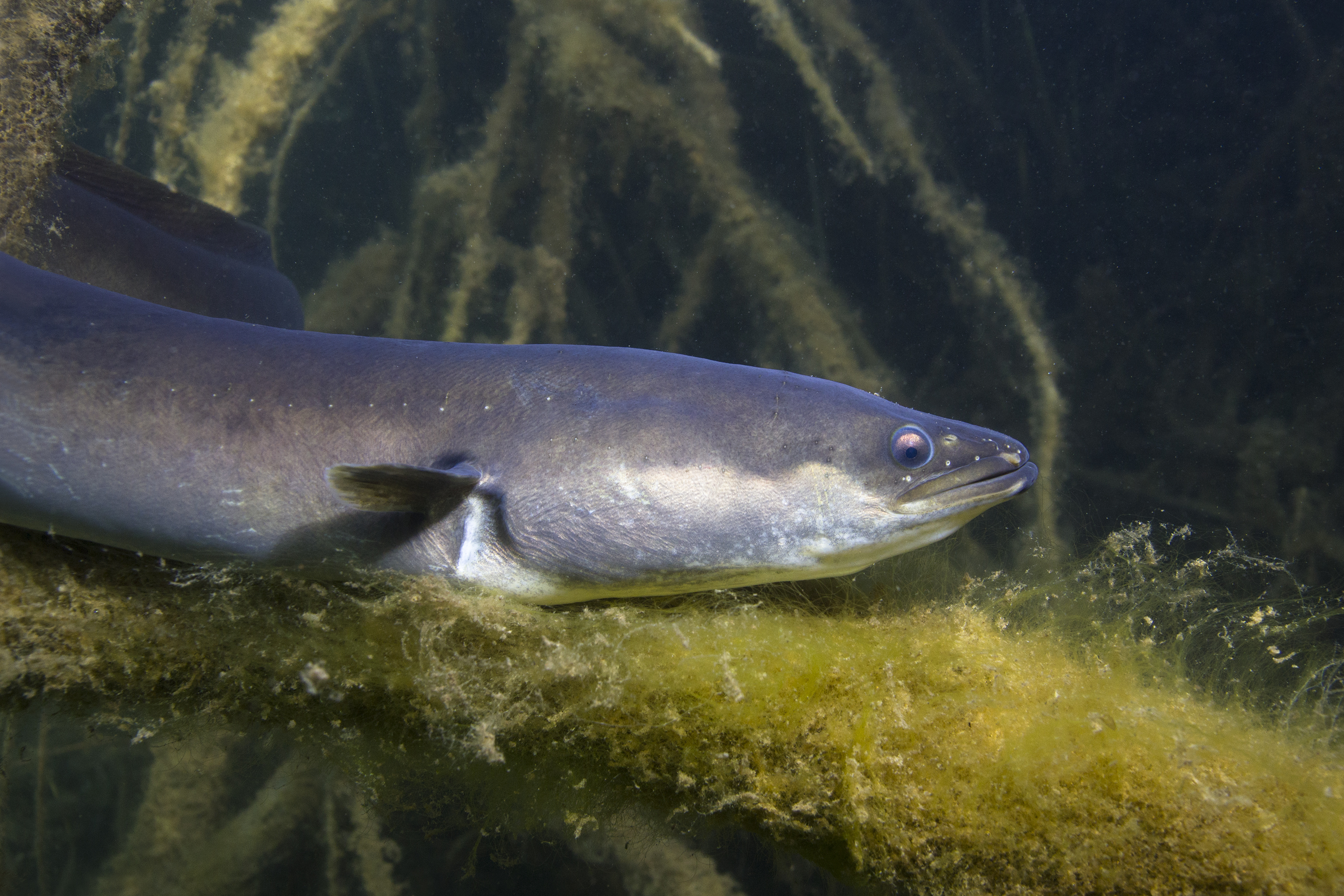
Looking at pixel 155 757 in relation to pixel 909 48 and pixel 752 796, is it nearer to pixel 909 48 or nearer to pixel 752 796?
pixel 752 796

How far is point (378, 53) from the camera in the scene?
500 cm

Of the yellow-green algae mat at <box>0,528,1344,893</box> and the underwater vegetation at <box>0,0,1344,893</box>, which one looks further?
the underwater vegetation at <box>0,0,1344,893</box>

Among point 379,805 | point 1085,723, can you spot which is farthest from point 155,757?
point 1085,723

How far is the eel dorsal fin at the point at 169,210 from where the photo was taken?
2957 millimetres

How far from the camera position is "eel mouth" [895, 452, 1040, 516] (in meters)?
1.72

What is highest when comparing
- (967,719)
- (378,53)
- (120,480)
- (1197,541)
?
(378,53)

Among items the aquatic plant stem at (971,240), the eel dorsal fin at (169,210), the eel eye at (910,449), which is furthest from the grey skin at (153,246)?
the aquatic plant stem at (971,240)

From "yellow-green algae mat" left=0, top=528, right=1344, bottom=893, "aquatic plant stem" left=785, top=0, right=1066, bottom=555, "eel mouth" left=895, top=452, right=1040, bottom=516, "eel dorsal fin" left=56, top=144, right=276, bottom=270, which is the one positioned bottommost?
"yellow-green algae mat" left=0, top=528, right=1344, bottom=893

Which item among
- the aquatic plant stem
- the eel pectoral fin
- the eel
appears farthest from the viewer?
the aquatic plant stem

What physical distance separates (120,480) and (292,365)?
1.78 feet

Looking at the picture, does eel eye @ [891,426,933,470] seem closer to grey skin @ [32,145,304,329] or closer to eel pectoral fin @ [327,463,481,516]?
eel pectoral fin @ [327,463,481,516]

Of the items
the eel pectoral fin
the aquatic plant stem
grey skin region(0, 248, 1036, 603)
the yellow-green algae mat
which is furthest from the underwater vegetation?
the eel pectoral fin

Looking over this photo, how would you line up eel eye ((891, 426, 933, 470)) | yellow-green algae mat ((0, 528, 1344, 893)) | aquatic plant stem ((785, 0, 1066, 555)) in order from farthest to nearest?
aquatic plant stem ((785, 0, 1066, 555)), eel eye ((891, 426, 933, 470)), yellow-green algae mat ((0, 528, 1344, 893))

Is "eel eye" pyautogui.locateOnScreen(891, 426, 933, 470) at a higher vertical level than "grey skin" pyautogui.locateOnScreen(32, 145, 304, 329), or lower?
higher
